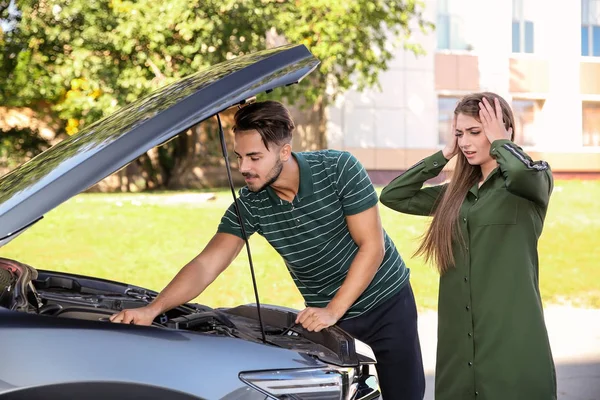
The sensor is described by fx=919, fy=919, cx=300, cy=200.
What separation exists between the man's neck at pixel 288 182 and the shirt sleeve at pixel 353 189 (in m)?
0.15

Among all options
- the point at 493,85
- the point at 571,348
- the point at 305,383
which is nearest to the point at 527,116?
the point at 493,85

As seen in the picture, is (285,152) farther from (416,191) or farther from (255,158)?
(416,191)

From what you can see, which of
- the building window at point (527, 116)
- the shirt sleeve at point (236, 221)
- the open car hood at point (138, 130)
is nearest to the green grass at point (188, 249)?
the shirt sleeve at point (236, 221)

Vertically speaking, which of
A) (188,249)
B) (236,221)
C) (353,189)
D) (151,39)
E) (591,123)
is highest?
(151,39)

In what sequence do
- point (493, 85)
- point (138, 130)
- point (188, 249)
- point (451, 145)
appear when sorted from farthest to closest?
1. point (493, 85)
2. point (188, 249)
3. point (451, 145)
4. point (138, 130)

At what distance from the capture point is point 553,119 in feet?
81.1

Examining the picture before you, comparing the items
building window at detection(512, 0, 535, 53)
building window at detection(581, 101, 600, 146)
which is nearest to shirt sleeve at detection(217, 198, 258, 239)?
building window at detection(512, 0, 535, 53)

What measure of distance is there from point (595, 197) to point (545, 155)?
8.89 metres

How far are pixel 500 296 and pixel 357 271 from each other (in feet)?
1.62

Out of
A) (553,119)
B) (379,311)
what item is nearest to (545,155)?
(553,119)

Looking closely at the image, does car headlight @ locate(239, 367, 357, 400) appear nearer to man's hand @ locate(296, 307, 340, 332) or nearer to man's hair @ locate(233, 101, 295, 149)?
man's hand @ locate(296, 307, 340, 332)

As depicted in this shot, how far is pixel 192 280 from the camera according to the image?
10.1ft

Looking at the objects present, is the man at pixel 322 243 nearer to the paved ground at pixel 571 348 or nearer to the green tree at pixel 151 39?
the paved ground at pixel 571 348

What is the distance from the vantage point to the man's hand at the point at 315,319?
2867 millimetres
